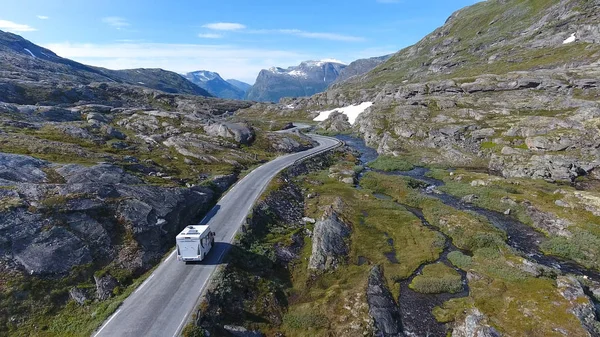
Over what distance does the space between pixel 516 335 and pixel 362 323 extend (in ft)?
43.8

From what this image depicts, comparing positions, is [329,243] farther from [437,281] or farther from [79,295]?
[79,295]

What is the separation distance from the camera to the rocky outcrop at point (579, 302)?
28312mm

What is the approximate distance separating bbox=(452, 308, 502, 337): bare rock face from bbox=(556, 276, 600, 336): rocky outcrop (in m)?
7.85

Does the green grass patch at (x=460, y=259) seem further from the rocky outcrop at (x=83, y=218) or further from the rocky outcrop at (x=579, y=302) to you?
the rocky outcrop at (x=83, y=218)

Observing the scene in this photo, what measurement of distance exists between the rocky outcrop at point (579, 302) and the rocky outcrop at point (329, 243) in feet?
76.6

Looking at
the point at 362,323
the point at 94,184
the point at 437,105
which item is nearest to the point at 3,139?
the point at 94,184

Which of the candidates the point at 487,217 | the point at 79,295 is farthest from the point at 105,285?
the point at 487,217

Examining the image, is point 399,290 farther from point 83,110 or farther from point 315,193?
point 83,110

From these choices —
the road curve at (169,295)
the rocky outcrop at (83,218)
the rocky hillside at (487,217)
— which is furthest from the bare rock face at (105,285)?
the rocky hillside at (487,217)

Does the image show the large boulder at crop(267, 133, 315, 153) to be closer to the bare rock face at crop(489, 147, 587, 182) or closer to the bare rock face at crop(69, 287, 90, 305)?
the bare rock face at crop(489, 147, 587, 182)

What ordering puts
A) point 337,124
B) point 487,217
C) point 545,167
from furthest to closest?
point 337,124
point 545,167
point 487,217

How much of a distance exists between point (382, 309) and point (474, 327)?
26.9 ft

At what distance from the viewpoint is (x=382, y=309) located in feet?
107

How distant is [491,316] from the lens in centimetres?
3097
